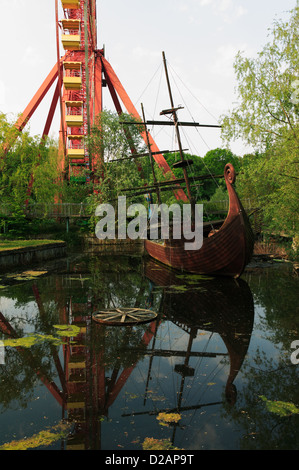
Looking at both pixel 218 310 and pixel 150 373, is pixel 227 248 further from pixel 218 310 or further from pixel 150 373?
pixel 150 373

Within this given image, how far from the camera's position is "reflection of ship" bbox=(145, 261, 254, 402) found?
5.88m

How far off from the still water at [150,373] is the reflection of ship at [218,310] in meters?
0.03

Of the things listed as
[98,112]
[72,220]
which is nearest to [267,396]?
[72,220]

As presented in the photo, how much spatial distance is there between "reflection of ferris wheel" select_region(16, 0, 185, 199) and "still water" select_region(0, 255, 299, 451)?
2547 centimetres

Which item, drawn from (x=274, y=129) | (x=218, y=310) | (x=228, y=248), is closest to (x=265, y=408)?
(x=218, y=310)

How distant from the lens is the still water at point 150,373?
338cm

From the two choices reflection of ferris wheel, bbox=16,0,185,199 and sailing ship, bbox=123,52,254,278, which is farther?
reflection of ferris wheel, bbox=16,0,185,199

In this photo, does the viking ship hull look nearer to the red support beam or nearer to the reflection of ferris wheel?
the reflection of ferris wheel

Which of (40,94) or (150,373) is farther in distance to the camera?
(40,94)

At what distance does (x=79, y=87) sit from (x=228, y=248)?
2739 cm

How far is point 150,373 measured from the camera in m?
4.83

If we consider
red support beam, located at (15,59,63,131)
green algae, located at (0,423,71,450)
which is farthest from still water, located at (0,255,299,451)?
red support beam, located at (15,59,63,131)
